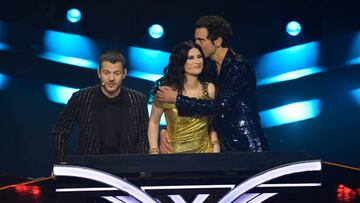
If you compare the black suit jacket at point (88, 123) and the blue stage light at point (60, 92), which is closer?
the black suit jacket at point (88, 123)

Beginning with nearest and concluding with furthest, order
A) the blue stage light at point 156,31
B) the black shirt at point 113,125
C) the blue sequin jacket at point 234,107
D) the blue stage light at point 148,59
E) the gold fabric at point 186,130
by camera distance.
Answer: the blue sequin jacket at point 234,107, the gold fabric at point 186,130, the black shirt at point 113,125, the blue stage light at point 156,31, the blue stage light at point 148,59

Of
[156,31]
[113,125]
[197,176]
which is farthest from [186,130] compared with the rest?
[156,31]

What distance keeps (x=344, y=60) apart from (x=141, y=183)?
4136 millimetres

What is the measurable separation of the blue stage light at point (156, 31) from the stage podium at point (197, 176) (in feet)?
12.0

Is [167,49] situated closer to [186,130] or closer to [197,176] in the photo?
[186,130]

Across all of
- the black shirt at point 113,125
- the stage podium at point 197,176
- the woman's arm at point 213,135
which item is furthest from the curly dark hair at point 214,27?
the stage podium at point 197,176

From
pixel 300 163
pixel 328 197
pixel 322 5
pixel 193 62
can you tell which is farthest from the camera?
pixel 322 5

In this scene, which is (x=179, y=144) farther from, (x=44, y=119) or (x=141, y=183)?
(x=44, y=119)

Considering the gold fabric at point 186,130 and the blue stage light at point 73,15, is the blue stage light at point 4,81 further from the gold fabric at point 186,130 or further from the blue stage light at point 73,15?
the gold fabric at point 186,130

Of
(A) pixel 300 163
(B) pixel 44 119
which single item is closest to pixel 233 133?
(A) pixel 300 163

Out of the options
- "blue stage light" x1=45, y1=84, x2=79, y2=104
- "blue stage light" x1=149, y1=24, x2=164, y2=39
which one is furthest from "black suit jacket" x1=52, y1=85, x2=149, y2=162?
"blue stage light" x1=45, y1=84, x2=79, y2=104

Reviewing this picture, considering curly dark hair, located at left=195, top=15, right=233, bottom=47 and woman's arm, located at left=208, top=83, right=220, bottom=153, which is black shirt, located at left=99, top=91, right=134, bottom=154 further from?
curly dark hair, located at left=195, top=15, right=233, bottom=47

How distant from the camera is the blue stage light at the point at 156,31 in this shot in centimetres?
625

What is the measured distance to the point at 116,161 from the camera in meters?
2.68
